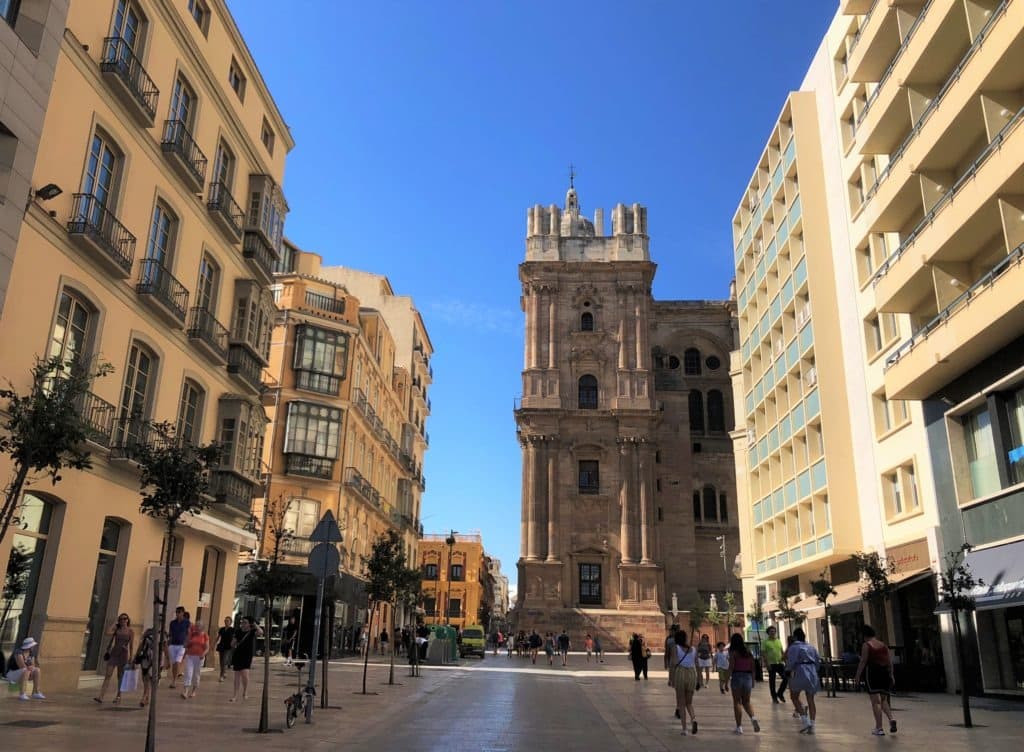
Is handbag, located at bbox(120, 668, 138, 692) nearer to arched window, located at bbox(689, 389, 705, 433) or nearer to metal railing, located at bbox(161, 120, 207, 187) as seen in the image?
metal railing, located at bbox(161, 120, 207, 187)

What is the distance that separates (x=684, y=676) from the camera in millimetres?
12430

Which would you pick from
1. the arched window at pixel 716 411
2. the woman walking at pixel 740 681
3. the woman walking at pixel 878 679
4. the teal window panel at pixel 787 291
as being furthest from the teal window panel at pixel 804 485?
the arched window at pixel 716 411

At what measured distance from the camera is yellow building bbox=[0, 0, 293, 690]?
14.6 m

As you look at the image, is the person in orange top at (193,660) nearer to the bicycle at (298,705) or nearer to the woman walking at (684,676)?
the bicycle at (298,705)

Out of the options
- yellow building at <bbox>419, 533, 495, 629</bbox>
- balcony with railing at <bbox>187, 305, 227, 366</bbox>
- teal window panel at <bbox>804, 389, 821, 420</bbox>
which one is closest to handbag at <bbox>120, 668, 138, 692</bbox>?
balcony with railing at <bbox>187, 305, 227, 366</bbox>

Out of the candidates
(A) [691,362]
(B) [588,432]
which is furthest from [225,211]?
(A) [691,362]

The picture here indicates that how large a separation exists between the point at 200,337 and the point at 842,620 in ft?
77.9

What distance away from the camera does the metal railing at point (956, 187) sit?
16.5 m

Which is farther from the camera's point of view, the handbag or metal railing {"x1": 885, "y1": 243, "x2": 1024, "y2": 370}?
metal railing {"x1": 885, "y1": 243, "x2": 1024, "y2": 370}

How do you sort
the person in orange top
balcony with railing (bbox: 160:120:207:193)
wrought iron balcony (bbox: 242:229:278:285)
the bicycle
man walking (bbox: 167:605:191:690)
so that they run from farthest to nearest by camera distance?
wrought iron balcony (bbox: 242:229:278:285) → balcony with railing (bbox: 160:120:207:193) → man walking (bbox: 167:605:191:690) → the person in orange top → the bicycle

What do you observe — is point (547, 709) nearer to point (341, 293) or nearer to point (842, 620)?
point (842, 620)

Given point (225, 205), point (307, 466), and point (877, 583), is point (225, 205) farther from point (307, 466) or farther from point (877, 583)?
point (877, 583)

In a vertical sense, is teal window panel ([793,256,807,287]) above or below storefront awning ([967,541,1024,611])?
above

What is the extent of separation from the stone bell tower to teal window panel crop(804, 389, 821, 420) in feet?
87.1
